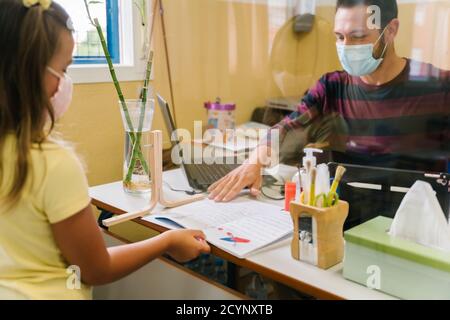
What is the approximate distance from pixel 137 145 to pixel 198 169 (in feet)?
0.83

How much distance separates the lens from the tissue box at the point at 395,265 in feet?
2.52

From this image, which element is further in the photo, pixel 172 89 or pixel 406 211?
pixel 172 89

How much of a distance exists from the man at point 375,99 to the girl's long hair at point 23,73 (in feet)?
2.50

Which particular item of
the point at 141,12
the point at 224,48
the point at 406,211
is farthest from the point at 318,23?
the point at 406,211

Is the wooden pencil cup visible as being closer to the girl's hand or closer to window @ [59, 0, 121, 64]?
the girl's hand

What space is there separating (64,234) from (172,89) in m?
1.25

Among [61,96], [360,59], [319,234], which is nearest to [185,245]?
[319,234]

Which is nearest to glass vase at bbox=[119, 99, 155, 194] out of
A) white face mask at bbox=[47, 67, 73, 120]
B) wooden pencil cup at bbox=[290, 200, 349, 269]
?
white face mask at bbox=[47, 67, 73, 120]

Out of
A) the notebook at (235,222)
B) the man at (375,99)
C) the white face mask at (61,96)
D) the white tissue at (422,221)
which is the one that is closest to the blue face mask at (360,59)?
the man at (375,99)

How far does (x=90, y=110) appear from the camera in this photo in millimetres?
1644

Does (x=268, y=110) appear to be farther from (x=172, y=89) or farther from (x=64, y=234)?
(x=64, y=234)

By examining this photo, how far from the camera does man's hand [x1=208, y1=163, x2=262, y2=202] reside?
1.34 meters

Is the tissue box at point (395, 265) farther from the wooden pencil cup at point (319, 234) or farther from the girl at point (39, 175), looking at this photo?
the girl at point (39, 175)

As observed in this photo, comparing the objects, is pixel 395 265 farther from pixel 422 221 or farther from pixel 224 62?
pixel 224 62
